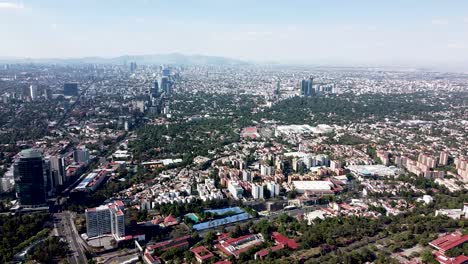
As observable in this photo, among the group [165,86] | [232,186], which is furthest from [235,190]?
[165,86]

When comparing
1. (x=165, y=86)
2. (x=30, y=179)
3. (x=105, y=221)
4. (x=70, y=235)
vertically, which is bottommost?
(x=70, y=235)

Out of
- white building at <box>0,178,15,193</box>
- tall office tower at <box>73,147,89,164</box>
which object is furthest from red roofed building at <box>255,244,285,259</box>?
tall office tower at <box>73,147,89,164</box>

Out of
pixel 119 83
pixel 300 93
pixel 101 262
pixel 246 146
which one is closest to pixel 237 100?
pixel 300 93

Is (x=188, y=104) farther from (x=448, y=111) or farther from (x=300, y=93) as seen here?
(x=448, y=111)

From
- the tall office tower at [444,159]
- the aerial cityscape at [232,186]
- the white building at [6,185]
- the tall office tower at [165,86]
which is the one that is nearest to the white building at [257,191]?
the aerial cityscape at [232,186]

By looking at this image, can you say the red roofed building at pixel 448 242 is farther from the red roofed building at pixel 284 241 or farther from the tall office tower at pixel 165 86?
the tall office tower at pixel 165 86

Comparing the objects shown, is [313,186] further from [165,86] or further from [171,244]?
[165,86]
